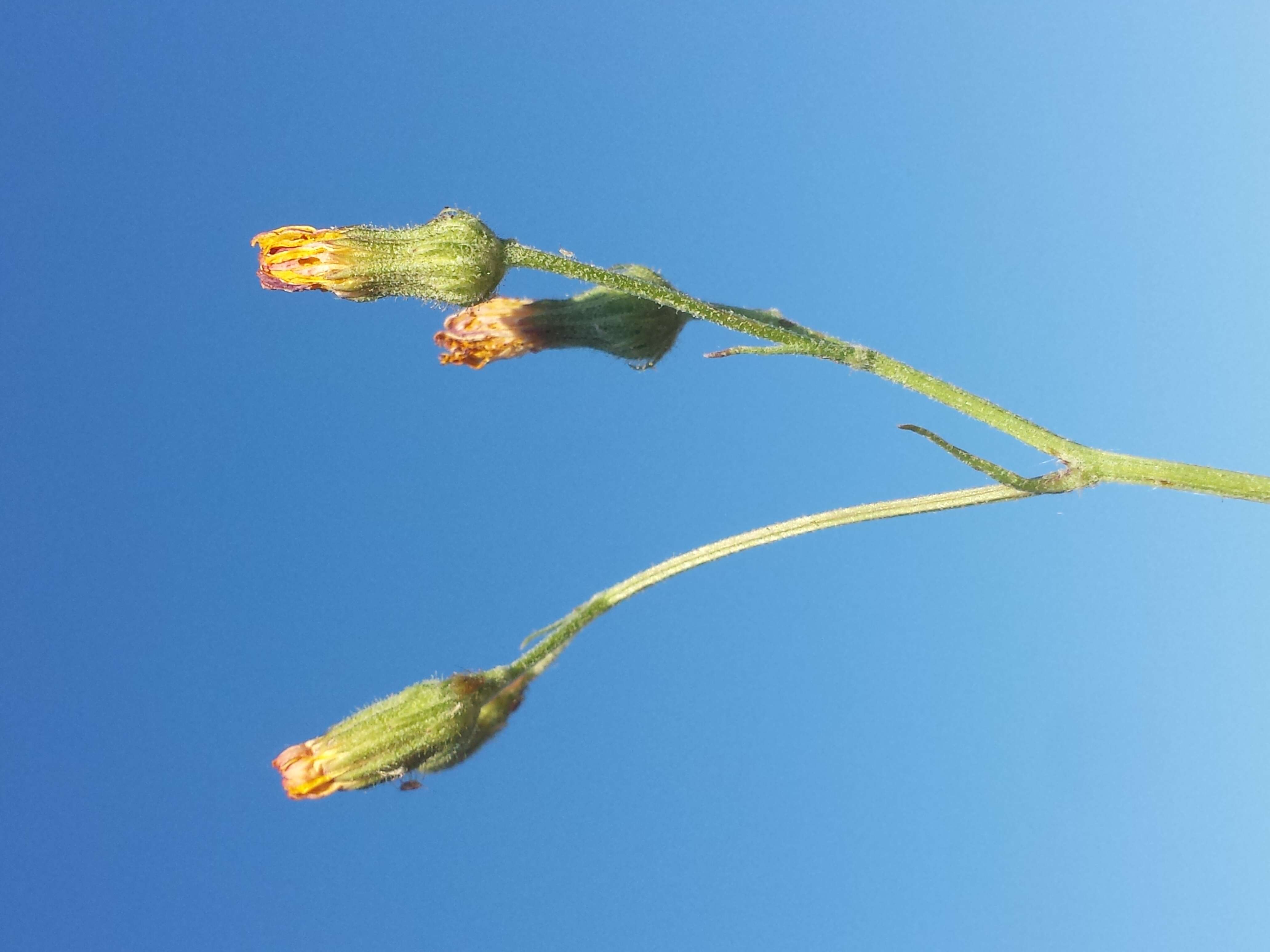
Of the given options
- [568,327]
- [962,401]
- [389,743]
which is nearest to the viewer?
[962,401]

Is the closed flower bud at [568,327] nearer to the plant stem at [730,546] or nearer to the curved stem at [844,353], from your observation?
the curved stem at [844,353]

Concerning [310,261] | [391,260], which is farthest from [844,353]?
[310,261]

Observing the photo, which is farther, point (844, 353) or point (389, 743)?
point (389, 743)

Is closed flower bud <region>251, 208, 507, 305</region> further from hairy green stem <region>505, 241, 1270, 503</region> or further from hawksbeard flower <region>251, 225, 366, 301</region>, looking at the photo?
hairy green stem <region>505, 241, 1270, 503</region>

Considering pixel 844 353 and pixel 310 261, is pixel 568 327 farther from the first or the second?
pixel 844 353

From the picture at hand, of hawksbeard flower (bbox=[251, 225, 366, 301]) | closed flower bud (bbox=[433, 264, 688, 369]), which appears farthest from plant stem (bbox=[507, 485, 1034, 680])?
hawksbeard flower (bbox=[251, 225, 366, 301])

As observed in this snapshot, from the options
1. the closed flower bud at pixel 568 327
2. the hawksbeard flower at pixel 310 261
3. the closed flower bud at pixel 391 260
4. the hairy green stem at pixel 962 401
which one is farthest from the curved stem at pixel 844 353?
the hawksbeard flower at pixel 310 261

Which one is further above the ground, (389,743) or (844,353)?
(844,353)
